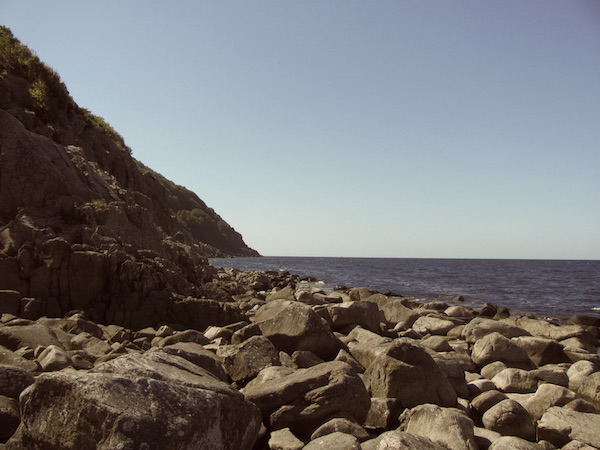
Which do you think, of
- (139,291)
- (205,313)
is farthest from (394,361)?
(139,291)

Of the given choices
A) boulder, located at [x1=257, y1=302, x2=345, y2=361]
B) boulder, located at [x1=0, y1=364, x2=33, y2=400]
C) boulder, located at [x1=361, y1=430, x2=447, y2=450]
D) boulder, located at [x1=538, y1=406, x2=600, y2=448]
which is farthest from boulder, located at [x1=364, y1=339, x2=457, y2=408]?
boulder, located at [x1=0, y1=364, x2=33, y2=400]

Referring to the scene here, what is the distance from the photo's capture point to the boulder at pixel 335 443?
559 cm

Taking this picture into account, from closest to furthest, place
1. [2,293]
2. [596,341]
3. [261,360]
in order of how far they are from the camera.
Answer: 1. [261,360]
2. [2,293]
3. [596,341]

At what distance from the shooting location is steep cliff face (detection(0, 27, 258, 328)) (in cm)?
1494

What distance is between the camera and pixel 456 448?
6.29 metres

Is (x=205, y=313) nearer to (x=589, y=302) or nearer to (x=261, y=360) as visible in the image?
(x=261, y=360)

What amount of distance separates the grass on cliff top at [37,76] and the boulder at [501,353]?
2339cm

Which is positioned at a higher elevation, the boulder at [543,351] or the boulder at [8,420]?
the boulder at [8,420]

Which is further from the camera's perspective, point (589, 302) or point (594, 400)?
point (589, 302)

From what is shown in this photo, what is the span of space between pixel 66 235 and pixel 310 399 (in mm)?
12585

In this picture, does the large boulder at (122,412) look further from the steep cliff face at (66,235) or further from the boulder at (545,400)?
the steep cliff face at (66,235)

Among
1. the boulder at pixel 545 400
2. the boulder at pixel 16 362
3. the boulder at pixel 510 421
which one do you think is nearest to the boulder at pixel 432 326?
the boulder at pixel 545 400

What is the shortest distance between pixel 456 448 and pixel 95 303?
12572 millimetres

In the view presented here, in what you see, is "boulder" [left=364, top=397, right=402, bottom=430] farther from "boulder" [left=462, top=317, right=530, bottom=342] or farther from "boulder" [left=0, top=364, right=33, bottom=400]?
"boulder" [left=462, top=317, right=530, bottom=342]
